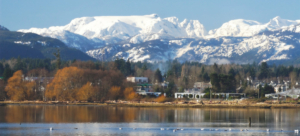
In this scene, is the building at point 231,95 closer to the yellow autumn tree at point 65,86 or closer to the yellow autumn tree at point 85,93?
the yellow autumn tree at point 85,93

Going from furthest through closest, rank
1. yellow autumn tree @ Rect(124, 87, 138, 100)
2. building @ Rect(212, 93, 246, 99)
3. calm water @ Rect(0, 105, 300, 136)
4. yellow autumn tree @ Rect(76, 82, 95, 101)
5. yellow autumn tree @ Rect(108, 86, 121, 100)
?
building @ Rect(212, 93, 246, 99)
yellow autumn tree @ Rect(124, 87, 138, 100)
yellow autumn tree @ Rect(108, 86, 121, 100)
yellow autumn tree @ Rect(76, 82, 95, 101)
calm water @ Rect(0, 105, 300, 136)

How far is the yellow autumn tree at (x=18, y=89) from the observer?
372 ft

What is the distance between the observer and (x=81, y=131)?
54.2m

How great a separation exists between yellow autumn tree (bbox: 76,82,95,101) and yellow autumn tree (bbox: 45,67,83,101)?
195 centimetres

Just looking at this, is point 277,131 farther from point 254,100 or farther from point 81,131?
point 254,100

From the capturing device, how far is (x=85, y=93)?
10969 centimetres

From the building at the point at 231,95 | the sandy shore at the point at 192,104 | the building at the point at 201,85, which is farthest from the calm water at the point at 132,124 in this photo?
the building at the point at 201,85

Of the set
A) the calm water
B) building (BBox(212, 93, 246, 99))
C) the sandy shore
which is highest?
building (BBox(212, 93, 246, 99))

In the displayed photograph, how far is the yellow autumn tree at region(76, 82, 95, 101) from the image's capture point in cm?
10938

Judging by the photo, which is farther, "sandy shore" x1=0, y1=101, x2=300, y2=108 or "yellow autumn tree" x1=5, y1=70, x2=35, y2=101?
"yellow autumn tree" x1=5, y1=70, x2=35, y2=101

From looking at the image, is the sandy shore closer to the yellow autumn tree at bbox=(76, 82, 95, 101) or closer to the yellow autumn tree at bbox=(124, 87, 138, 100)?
the yellow autumn tree at bbox=(76, 82, 95, 101)

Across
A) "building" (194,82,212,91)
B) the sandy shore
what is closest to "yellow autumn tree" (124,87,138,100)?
the sandy shore

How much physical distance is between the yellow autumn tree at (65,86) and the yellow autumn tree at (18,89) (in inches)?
196

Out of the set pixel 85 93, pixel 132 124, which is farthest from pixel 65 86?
pixel 132 124
